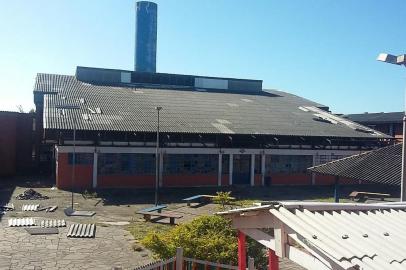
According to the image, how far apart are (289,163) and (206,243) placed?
27156 millimetres

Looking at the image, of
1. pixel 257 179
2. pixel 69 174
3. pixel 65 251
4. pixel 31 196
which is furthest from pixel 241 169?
pixel 65 251

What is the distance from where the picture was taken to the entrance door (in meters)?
35.6

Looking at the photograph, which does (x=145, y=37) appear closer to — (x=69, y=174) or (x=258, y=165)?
(x=258, y=165)

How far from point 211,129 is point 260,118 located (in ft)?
23.5

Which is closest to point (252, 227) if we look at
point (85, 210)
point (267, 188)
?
point (85, 210)

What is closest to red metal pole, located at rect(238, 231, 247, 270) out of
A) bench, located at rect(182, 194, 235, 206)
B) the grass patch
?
the grass patch

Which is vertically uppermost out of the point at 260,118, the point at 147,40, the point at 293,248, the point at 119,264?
the point at 147,40

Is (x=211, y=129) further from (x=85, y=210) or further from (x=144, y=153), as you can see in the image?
(x=85, y=210)

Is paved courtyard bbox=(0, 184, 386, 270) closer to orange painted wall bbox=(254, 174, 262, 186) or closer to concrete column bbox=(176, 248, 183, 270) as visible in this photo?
concrete column bbox=(176, 248, 183, 270)

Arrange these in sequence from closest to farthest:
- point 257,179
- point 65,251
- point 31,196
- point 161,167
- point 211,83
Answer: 1. point 65,251
2. point 31,196
3. point 161,167
4. point 257,179
5. point 211,83

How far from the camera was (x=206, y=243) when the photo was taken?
1107 cm

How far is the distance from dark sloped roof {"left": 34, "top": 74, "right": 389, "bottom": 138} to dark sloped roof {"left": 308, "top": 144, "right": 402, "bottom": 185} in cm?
1425

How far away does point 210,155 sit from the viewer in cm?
3459

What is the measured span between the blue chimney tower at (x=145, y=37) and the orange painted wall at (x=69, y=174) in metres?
40.5
